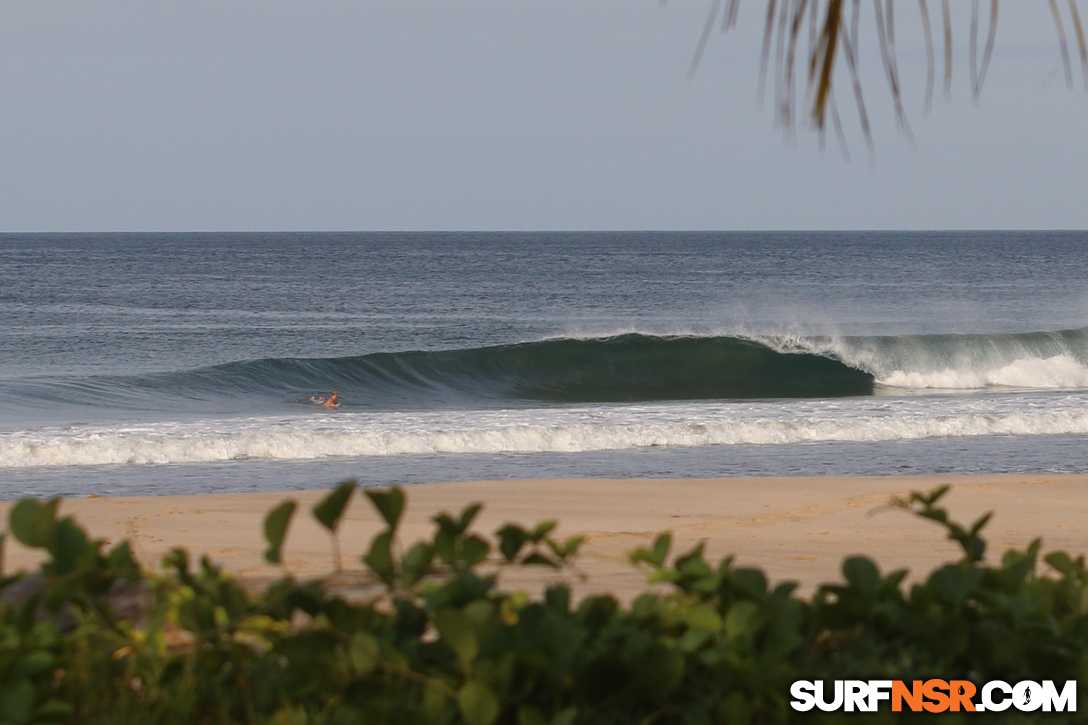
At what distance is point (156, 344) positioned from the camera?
26.6 metres

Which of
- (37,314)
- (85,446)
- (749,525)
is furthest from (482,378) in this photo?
(37,314)

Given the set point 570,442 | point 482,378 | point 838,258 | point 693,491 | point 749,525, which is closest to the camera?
point 749,525

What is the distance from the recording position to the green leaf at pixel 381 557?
1.71 metres

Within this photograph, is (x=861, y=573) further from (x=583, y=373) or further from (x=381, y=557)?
(x=583, y=373)

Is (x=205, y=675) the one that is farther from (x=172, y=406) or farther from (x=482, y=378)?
(x=482, y=378)

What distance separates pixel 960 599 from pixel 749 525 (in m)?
5.10

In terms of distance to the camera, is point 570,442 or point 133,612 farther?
point 570,442

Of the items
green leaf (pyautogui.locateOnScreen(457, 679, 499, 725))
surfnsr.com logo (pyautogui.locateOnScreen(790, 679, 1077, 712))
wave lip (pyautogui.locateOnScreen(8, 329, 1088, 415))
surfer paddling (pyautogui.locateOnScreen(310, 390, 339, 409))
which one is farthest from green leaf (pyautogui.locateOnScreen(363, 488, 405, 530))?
wave lip (pyautogui.locateOnScreen(8, 329, 1088, 415))

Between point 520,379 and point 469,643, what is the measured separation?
69.3 feet

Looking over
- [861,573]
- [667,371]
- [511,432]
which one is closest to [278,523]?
[861,573]

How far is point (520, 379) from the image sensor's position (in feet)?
74.3

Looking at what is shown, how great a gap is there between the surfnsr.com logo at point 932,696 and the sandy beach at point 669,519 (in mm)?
2301
